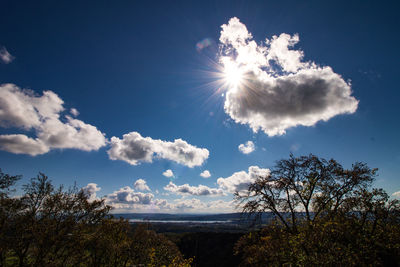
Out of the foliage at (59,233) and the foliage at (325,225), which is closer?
the foliage at (325,225)

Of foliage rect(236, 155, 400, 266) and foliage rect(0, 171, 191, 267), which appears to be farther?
foliage rect(0, 171, 191, 267)

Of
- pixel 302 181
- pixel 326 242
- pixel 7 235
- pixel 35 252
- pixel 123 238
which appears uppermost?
pixel 302 181

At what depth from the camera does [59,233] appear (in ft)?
56.1

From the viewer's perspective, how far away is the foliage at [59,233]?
53.4ft

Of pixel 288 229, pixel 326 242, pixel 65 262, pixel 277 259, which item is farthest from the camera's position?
pixel 65 262

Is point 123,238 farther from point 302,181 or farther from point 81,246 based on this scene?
point 302,181

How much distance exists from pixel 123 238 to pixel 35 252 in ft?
44.7

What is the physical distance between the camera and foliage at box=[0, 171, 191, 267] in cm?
1627

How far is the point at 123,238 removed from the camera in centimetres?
2788

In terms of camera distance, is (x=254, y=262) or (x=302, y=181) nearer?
(x=254, y=262)

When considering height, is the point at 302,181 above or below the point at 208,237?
above

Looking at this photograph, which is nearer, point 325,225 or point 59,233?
point 325,225

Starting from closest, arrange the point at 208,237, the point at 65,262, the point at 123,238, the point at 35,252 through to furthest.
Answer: the point at 35,252, the point at 65,262, the point at 123,238, the point at 208,237

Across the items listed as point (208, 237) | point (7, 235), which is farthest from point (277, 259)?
point (208, 237)
